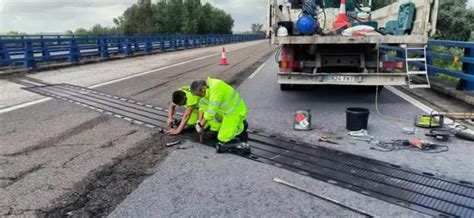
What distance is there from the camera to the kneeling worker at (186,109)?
5293mm

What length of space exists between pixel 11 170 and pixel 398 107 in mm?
6368

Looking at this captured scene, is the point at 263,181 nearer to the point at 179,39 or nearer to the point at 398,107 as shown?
the point at 398,107

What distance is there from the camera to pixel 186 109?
18.1 ft

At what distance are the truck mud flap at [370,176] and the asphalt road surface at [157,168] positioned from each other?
180 millimetres

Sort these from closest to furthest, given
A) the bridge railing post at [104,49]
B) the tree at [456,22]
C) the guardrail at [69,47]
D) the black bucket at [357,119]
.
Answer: the black bucket at [357,119]
the guardrail at [69,47]
the bridge railing post at [104,49]
the tree at [456,22]

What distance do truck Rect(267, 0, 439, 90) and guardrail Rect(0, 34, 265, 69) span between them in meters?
10.7

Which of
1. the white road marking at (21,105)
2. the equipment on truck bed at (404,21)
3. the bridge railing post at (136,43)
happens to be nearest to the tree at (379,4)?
the equipment on truck bed at (404,21)

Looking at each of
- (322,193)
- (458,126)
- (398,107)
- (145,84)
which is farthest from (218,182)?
(145,84)

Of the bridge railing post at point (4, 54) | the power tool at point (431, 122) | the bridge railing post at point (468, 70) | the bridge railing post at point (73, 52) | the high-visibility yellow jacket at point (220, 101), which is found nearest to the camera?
the high-visibility yellow jacket at point (220, 101)

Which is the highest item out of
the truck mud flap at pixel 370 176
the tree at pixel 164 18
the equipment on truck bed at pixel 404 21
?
the tree at pixel 164 18

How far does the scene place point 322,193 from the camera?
11.9 feet

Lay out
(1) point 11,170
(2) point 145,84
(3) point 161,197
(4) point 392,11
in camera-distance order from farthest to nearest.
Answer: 1. (2) point 145,84
2. (4) point 392,11
3. (1) point 11,170
4. (3) point 161,197

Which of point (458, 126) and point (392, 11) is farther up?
point (392, 11)

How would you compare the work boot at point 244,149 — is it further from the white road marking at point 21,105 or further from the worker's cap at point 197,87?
the white road marking at point 21,105
